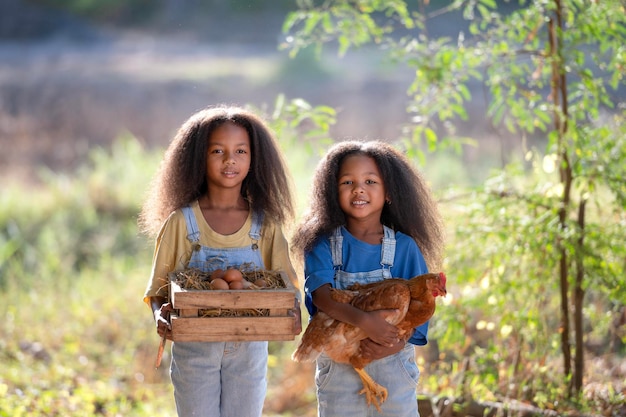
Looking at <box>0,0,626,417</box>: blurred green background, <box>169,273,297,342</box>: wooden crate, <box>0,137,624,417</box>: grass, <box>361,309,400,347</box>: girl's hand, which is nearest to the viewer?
<box>169,273,297,342</box>: wooden crate

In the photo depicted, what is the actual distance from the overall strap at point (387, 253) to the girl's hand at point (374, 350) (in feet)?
0.84

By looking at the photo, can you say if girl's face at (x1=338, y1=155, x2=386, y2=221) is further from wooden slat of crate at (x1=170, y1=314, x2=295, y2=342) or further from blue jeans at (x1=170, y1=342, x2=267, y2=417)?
blue jeans at (x1=170, y1=342, x2=267, y2=417)

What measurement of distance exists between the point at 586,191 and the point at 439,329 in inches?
40.3

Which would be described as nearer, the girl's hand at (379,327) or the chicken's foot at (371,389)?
the girl's hand at (379,327)

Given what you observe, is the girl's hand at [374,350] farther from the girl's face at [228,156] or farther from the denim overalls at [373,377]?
the girl's face at [228,156]

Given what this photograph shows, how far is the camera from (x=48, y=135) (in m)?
10.9

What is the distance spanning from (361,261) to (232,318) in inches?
21.5

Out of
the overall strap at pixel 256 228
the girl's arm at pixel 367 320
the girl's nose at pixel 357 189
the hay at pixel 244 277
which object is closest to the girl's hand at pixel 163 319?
the hay at pixel 244 277

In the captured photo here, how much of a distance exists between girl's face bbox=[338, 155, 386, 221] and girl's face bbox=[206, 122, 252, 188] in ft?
1.20

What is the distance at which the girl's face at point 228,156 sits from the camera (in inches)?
123

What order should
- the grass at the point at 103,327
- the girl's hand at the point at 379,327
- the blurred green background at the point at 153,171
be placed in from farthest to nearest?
the grass at the point at 103,327, the blurred green background at the point at 153,171, the girl's hand at the point at 379,327

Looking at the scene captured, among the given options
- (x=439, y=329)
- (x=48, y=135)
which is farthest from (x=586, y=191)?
(x=48, y=135)

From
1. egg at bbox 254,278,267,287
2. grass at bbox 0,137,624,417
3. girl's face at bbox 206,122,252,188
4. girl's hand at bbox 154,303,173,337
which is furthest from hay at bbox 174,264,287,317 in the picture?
grass at bbox 0,137,624,417

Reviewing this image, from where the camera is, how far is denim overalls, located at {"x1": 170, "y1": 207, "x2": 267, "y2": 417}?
10.1 ft
